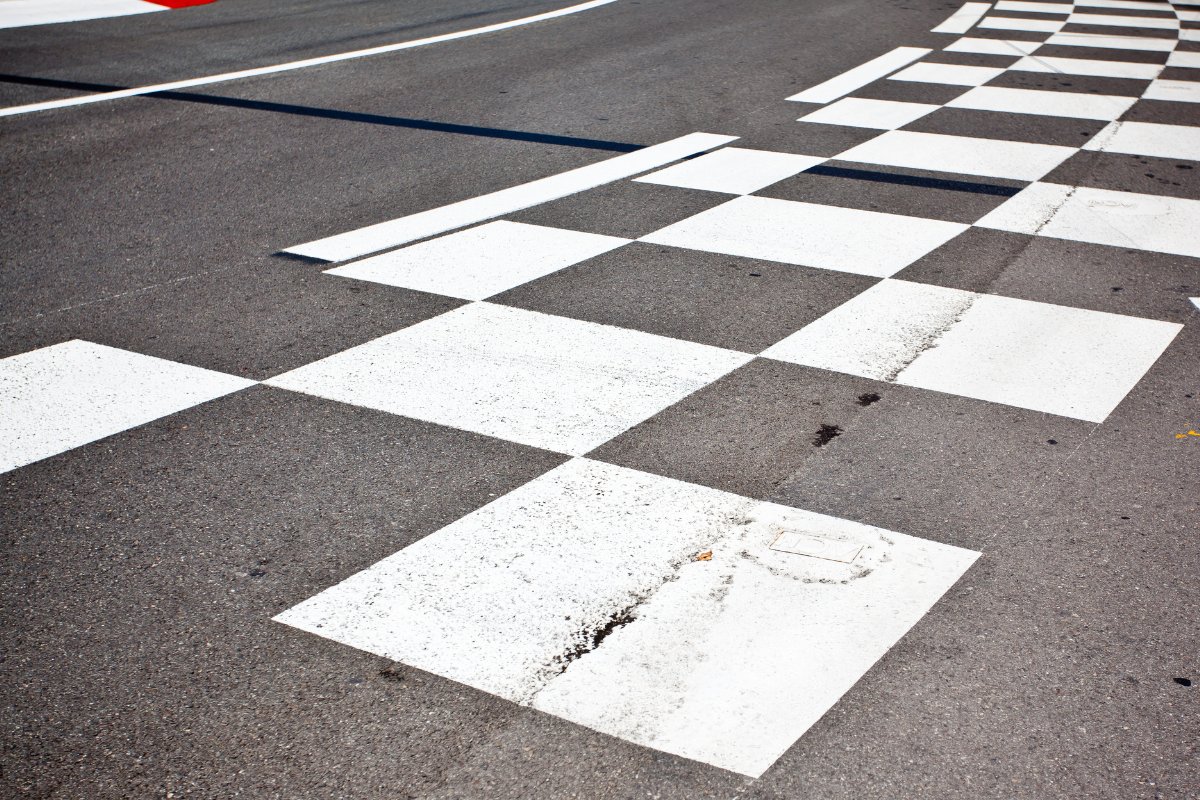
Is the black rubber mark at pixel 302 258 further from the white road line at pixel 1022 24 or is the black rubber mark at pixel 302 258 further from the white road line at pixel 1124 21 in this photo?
the white road line at pixel 1124 21

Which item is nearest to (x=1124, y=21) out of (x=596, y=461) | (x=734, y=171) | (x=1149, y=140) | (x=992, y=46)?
(x=992, y=46)

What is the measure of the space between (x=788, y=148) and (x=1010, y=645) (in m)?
5.18

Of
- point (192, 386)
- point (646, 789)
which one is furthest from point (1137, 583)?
point (192, 386)

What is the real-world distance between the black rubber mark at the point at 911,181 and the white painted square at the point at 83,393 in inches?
165

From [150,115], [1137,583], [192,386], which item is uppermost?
[150,115]

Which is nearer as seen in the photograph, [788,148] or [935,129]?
[788,148]

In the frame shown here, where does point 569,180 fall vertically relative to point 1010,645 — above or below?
above

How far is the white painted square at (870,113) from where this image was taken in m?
7.82

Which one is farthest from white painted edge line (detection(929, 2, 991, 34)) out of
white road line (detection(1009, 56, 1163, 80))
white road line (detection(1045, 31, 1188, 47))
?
white road line (detection(1009, 56, 1163, 80))

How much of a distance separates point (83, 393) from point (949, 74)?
8219mm

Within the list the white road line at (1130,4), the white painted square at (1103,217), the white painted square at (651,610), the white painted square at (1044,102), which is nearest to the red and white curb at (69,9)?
the white painted square at (1044,102)

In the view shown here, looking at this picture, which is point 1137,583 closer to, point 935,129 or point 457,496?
point 457,496

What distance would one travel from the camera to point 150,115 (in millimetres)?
7762

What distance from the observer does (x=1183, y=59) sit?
10258 mm
